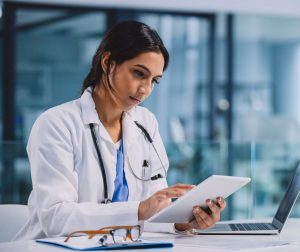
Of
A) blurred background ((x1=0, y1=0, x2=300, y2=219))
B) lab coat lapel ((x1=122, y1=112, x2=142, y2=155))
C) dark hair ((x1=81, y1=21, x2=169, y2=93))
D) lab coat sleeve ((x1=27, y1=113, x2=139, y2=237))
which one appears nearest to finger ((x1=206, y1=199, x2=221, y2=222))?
lab coat sleeve ((x1=27, y1=113, x2=139, y2=237))

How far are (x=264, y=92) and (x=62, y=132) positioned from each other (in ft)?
26.8

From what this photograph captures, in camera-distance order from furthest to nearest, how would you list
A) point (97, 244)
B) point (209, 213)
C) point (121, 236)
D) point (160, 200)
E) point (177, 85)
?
1. point (177, 85)
2. point (209, 213)
3. point (160, 200)
4. point (121, 236)
5. point (97, 244)

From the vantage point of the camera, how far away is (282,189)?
588 centimetres

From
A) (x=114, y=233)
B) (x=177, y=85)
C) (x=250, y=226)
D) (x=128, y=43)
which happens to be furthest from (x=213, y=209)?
(x=177, y=85)

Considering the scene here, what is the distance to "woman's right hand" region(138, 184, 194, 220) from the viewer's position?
2059 mm

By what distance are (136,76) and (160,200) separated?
20.9 inches

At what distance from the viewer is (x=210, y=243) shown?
1.96m

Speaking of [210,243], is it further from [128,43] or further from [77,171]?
[128,43]

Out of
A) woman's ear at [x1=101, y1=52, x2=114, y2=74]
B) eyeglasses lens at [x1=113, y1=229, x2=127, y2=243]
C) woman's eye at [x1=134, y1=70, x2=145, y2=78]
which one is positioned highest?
woman's ear at [x1=101, y1=52, x2=114, y2=74]

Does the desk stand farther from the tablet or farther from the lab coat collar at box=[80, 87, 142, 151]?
the lab coat collar at box=[80, 87, 142, 151]

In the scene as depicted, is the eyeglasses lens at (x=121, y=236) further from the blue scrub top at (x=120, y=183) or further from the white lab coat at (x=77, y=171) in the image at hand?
the blue scrub top at (x=120, y=183)

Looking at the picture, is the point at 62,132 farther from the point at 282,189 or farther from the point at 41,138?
the point at 282,189

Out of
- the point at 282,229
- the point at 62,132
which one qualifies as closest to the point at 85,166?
the point at 62,132

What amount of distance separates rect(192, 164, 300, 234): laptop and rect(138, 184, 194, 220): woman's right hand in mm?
193
